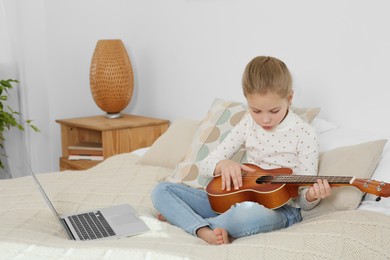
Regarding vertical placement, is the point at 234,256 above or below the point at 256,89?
below

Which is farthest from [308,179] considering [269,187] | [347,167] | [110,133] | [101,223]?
[110,133]

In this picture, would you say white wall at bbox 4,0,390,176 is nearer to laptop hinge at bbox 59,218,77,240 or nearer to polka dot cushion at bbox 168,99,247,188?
polka dot cushion at bbox 168,99,247,188

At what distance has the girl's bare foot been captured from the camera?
1658 millimetres

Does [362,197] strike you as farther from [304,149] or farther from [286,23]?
[286,23]

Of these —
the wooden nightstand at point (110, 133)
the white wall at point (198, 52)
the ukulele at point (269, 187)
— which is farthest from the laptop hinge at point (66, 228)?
the wooden nightstand at point (110, 133)

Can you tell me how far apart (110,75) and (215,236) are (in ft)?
5.81

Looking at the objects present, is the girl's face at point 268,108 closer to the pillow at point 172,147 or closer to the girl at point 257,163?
the girl at point 257,163

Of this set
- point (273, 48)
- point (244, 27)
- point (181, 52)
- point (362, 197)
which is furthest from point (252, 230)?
point (181, 52)

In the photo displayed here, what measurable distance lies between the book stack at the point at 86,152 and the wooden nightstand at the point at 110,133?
0.03m

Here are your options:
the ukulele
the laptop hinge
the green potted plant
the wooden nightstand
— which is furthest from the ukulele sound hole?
the green potted plant

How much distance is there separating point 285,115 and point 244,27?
0.95 metres

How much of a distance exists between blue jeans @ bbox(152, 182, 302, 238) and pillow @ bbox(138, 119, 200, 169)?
0.52 metres

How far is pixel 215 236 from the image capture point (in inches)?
66.0

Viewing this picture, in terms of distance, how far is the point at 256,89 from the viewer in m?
1.78
